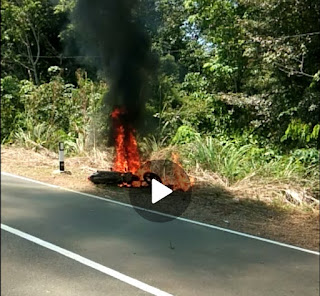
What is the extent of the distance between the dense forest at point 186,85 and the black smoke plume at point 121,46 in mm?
11

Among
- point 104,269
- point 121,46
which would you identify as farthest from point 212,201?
point 121,46

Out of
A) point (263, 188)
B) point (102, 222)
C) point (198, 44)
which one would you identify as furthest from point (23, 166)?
point (263, 188)

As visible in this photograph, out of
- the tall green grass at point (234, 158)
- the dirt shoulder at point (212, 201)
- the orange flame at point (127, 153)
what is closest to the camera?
the dirt shoulder at point (212, 201)

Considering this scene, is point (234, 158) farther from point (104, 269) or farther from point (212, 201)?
point (104, 269)

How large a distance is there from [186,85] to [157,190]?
30 cm

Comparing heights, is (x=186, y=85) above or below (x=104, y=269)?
above

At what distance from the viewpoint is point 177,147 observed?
109cm

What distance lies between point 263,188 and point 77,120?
82cm

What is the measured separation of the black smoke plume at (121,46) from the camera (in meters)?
0.94

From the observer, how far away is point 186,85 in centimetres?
108

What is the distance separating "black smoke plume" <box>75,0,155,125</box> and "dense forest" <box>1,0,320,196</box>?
0.04ft

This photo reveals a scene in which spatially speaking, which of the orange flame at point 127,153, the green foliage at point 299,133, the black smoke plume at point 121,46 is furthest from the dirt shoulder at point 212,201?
the green foliage at point 299,133

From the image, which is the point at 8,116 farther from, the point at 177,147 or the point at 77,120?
the point at 177,147

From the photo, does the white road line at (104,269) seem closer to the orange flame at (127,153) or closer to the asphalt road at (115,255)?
the asphalt road at (115,255)
